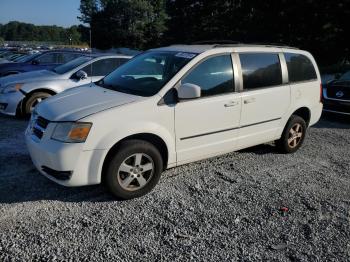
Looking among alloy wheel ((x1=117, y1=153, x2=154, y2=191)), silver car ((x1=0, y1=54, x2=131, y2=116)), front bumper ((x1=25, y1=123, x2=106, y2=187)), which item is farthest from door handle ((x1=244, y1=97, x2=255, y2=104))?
silver car ((x1=0, y1=54, x2=131, y2=116))

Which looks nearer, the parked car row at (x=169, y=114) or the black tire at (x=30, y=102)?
the parked car row at (x=169, y=114)

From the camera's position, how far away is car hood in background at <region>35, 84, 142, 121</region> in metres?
3.98

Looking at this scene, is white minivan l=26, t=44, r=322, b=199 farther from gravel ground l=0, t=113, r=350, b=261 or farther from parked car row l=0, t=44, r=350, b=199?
gravel ground l=0, t=113, r=350, b=261

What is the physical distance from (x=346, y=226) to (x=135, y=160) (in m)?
2.33

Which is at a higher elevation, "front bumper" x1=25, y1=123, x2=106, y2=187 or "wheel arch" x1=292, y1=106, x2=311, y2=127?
"wheel arch" x1=292, y1=106, x2=311, y2=127

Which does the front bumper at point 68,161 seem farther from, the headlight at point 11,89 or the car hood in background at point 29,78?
the car hood in background at point 29,78

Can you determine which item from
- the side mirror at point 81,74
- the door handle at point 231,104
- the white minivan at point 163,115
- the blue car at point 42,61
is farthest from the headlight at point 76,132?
the blue car at point 42,61

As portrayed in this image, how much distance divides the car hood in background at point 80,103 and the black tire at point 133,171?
489 mm

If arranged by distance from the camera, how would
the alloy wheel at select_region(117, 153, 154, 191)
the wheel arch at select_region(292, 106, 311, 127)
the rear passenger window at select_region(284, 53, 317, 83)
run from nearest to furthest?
1. the alloy wheel at select_region(117, 153, 154, 191)
2. the rear passenger window at select_region(284, 53, 317, 83)
3. the wheel arch at select_region(292, 106, 311, 127)

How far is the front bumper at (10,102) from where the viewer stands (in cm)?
790

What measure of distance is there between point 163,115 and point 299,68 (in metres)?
2.84

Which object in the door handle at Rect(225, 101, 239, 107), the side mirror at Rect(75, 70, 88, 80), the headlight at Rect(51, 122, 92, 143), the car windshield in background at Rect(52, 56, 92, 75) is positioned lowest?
the headlight at Rect(51, 122, 92, 143)

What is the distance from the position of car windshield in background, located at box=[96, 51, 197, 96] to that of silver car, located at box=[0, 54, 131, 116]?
10.3 ft

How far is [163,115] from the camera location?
4.24m
